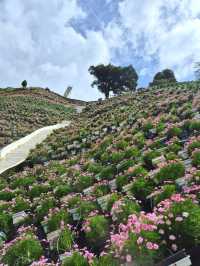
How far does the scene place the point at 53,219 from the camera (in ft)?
25.6

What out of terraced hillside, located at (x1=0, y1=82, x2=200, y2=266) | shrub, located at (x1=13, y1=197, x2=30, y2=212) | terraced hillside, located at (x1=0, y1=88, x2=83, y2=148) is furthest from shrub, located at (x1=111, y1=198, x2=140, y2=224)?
terraced hillside, located at (x1=0, y1=88, x2=83, y2=148)

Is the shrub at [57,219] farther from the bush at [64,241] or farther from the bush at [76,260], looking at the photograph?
the bush at [76,260]

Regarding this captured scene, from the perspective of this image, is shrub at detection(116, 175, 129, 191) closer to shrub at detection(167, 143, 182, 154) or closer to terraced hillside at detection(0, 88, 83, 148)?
shrub at detection(167, 143, 182, 154)

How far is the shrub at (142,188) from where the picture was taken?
736cm

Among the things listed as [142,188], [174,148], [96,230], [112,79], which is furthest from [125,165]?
[112,79]

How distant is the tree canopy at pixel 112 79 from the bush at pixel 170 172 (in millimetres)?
58744

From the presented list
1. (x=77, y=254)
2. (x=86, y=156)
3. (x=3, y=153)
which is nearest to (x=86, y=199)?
(x=77, y=254)

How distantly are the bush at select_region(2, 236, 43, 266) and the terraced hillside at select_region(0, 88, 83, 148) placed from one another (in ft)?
72.2

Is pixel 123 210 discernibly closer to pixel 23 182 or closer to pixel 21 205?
pixel 21 205

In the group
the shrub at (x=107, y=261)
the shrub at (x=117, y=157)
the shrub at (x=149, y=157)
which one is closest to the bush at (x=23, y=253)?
the shrub at (x=107, y=261)

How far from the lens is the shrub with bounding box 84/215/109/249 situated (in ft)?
21.1

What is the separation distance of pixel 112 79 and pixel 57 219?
195 ft

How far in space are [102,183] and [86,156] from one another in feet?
17.6

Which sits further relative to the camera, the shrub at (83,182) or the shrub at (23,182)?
the shrub at (23,182)
